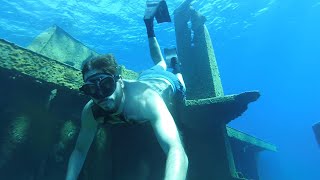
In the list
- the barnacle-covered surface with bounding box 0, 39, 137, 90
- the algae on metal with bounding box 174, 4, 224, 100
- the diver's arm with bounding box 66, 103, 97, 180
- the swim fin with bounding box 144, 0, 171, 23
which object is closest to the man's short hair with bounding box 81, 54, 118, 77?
the barnacle-covered surface with bounding box 0, 39, 137, 90

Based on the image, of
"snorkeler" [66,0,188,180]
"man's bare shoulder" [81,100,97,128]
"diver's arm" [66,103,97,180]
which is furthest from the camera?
"man's bare shoulder" [81,100,97,128]

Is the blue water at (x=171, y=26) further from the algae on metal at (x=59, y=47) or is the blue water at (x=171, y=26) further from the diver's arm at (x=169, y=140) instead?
the diver's arm at (x=169, y=140)

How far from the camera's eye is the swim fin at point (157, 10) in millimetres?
5028

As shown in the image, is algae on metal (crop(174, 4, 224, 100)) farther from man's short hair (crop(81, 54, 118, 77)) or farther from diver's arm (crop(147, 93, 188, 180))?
man's short hair (crop(81, 54, 118, 77))

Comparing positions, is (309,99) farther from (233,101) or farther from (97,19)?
(233,101)

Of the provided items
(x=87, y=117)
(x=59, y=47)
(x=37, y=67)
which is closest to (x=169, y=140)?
(x=87, y=117)

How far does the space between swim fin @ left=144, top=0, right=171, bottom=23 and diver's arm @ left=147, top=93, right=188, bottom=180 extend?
242 cm

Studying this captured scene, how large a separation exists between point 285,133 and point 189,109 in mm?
132971

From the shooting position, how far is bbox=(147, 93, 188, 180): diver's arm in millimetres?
2377

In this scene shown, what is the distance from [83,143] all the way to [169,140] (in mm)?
1066

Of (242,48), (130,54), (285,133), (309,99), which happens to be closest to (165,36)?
(130,54)

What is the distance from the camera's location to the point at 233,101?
13.1ft

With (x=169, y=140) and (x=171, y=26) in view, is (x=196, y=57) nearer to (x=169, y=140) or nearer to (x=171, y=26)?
(x=169, y=140)

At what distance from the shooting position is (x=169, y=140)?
2604 mm
